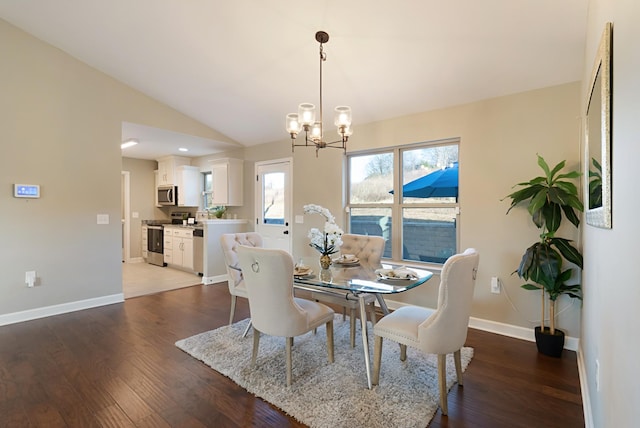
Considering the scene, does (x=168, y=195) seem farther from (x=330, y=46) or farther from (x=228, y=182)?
(x=330, y=46)

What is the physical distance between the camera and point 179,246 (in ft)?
20.1

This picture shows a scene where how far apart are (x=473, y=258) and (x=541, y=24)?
1.88 meters

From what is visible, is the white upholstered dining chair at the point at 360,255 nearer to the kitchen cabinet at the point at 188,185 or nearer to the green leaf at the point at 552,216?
the green leaf at the point at 552,216

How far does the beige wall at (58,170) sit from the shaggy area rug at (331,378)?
2120mm

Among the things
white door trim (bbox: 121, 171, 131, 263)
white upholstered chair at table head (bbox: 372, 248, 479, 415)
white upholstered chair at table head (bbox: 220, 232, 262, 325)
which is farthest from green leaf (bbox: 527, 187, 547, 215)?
white door trim (bbox: 121, 171, 131, 263)

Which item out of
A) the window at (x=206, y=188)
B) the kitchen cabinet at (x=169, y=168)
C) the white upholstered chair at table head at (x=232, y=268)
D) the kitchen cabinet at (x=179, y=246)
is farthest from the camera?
the window at (x=206, y=188)

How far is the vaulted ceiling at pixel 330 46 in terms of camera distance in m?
2.46

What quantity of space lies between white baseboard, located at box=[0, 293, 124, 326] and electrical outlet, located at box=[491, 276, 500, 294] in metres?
4.58

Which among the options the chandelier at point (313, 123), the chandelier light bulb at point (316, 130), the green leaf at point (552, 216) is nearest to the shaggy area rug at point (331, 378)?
the green leaf at point (552, 216)

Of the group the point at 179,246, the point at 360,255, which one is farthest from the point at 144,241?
the point at 360,255

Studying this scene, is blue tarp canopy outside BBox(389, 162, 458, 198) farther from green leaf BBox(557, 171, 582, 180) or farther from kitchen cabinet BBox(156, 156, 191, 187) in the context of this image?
kitchen cabinet BBox(156, 156, 191, 187)

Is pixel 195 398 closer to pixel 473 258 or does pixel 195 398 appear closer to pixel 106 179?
pixel 473 258

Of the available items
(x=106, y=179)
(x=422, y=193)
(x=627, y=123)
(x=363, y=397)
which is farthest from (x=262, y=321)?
(x=106, y=179)

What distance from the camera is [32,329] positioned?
3.25m
